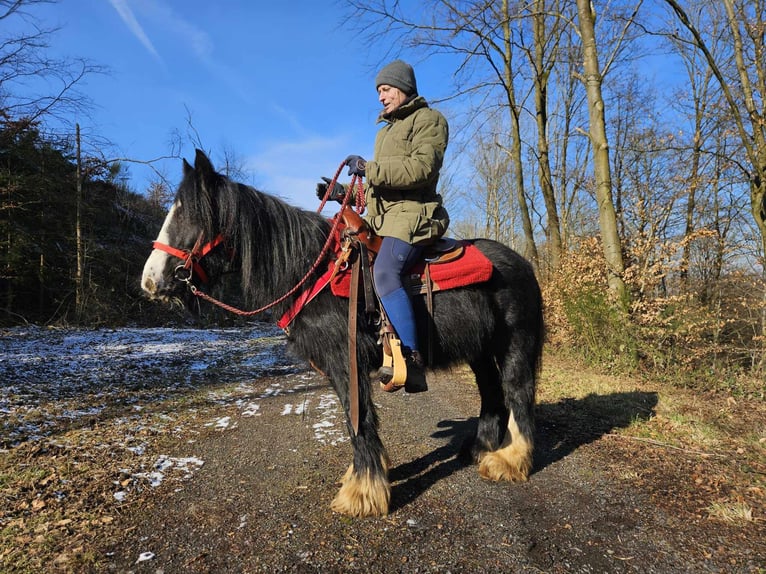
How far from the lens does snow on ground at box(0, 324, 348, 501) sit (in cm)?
414

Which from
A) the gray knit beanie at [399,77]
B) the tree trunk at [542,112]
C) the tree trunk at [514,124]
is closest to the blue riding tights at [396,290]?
the gray knit beanie at [399,77]

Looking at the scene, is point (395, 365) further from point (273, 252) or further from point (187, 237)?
point (187, 237)

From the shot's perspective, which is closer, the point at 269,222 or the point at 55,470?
the point at 269,222

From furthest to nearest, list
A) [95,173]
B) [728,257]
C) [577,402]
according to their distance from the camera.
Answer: [95,173], [728,257], [577,402]

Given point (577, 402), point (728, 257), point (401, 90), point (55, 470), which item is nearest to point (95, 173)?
point (55, 470)

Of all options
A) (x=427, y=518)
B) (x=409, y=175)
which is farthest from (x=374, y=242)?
(x=427, y=518)

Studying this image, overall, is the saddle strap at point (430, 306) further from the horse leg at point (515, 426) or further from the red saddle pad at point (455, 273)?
the horse leg at point (515, 426)

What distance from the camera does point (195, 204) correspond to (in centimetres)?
278

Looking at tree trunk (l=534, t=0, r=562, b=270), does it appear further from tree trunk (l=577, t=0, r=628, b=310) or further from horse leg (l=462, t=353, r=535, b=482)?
horse leg (l=462, t=353, r=535, b=482)

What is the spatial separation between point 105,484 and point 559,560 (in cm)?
321

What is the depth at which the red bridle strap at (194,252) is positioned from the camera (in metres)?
2.75

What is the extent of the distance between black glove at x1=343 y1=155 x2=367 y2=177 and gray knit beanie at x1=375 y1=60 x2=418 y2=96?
2.06 feet

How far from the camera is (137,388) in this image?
625cm

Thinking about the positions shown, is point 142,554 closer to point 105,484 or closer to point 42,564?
point 42,564
